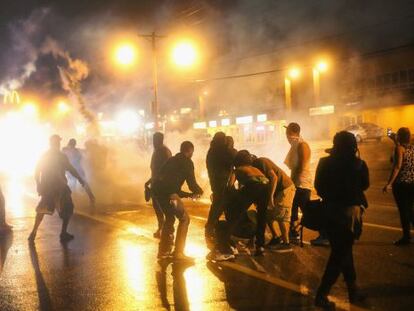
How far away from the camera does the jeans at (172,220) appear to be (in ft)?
21.3

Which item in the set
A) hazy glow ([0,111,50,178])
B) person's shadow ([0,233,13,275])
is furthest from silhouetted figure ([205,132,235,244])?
hazy glow ([0,111,50,178])

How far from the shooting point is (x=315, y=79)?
42.0 metres

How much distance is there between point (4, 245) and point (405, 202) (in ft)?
19.6

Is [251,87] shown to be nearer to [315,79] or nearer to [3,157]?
[315,79]

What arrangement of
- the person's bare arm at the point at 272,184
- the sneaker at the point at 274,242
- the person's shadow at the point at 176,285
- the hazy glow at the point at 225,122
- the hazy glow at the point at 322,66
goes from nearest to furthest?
the person's shadow at the point at 176,285
the person's bare arm at the point at 272,184
the sneaker at the point at 274,242
the hazy glow at the point at 322,66
the hazy glow at the point at 225,122

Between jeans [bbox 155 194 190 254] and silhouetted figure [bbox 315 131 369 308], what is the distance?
2.33 m

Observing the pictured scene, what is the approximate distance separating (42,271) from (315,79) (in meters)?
38.0

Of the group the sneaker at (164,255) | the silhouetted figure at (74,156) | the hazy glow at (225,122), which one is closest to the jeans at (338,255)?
the sneaker at (164,255)

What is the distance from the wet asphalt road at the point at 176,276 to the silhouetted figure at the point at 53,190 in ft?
1.21

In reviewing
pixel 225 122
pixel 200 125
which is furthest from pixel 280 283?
pixel 200 125

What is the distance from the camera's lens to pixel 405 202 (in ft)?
22.5

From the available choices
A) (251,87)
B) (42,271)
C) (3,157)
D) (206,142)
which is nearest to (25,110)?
(3,157)

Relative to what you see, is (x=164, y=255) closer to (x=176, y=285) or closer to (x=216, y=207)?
(x=216, y=207)

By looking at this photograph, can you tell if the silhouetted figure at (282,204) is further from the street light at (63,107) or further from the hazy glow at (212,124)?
the hazy glow at (212,124)
